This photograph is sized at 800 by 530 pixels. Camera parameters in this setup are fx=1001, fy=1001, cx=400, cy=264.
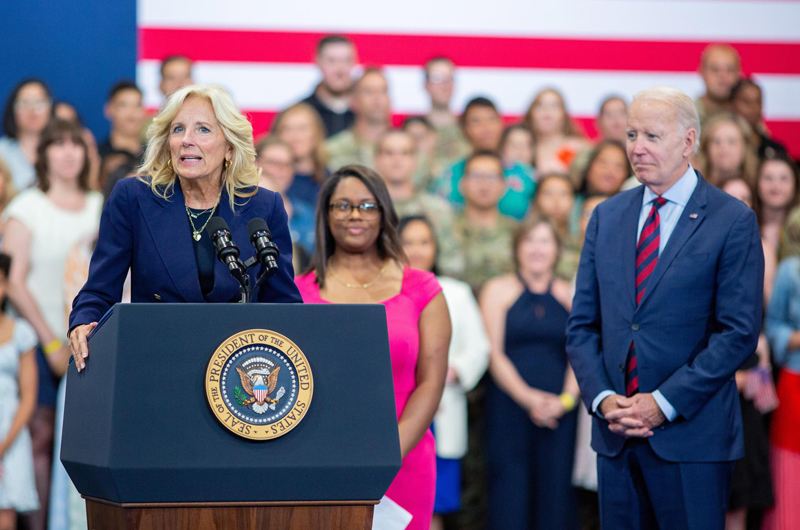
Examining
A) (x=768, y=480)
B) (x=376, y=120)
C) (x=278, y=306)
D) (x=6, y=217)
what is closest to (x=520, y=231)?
(x=376, y=120)

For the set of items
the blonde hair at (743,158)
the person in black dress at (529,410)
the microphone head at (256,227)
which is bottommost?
the person in black dress at (529,410)

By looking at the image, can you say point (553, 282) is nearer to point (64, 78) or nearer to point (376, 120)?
point (376, 120)

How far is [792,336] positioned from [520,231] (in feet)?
4.81

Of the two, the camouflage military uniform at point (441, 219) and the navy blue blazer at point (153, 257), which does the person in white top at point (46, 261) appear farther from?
the navy blue blazer at point (153, 257)

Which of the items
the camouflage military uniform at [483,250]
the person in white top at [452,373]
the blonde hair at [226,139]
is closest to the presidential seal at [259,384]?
the blonde hair at [226,139]

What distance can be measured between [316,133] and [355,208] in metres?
2.47

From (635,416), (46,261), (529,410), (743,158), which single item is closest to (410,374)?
(635,416)

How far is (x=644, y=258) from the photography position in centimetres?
300

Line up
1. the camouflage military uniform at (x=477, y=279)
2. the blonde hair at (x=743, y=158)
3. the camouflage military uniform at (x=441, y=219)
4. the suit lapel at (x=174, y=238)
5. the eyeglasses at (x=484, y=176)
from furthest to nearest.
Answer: the blonde hair at (x=743, y=158) → the eyeglasses at (x=484, y=176) → the camouflage military uniform at (x=441, y=219) → the camouflage military uniform at (x=477, y=279) → the suit lapel at (x=174, y=238)

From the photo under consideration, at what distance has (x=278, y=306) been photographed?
6.73ft

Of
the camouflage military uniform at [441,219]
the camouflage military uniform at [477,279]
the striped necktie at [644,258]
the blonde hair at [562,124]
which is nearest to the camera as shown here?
the striped necktie at [644,258]

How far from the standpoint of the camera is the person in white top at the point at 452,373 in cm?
485

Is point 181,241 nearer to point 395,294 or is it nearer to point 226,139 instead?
point 226,139

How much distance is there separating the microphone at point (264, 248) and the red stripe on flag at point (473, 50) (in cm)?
498
